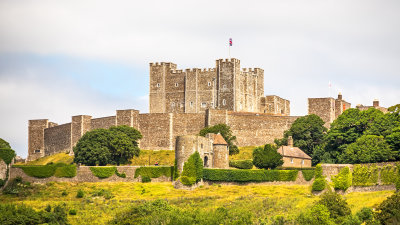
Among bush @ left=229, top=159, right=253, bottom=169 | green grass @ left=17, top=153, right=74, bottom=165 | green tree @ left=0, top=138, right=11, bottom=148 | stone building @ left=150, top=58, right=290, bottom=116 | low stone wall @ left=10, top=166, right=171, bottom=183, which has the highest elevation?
stone building @ left=150, top=58, right=290, bottom=116

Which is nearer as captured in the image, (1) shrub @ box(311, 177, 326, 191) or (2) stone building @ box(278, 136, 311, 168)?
(1) shrub @ box(311, 177, 326, 191)

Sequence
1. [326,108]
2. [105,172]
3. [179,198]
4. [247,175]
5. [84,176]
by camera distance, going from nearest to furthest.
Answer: [179,198]
[247,175]
[105,172]
[84,176]
[326,108]

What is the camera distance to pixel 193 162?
80.2 meters

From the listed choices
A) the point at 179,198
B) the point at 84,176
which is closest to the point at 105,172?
the point at 84,176

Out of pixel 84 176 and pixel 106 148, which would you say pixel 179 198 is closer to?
pixel 84 176

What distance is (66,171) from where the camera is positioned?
8512 cm

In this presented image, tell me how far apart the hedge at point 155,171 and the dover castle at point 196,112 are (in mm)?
17559

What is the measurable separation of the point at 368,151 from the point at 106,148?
2894 centimetres

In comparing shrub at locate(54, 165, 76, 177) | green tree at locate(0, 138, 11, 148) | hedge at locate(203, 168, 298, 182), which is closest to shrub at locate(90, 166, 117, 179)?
shrub at locate(54, 165, 76, 177)

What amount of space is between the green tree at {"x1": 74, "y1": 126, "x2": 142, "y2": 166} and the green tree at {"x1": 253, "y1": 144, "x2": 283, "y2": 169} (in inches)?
651

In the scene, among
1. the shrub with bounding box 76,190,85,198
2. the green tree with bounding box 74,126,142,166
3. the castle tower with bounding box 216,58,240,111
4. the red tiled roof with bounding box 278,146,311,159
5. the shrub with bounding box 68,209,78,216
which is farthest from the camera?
the castle tower with bounding box 216,58,240,111

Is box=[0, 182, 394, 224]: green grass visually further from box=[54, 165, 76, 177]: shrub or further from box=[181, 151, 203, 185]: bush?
box=[54, 165, 76, 177]: shrub

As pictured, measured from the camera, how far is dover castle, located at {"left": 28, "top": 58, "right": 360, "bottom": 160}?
330 feet

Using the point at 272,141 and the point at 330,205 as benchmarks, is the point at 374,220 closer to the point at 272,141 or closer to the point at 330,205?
the point at 330,205
